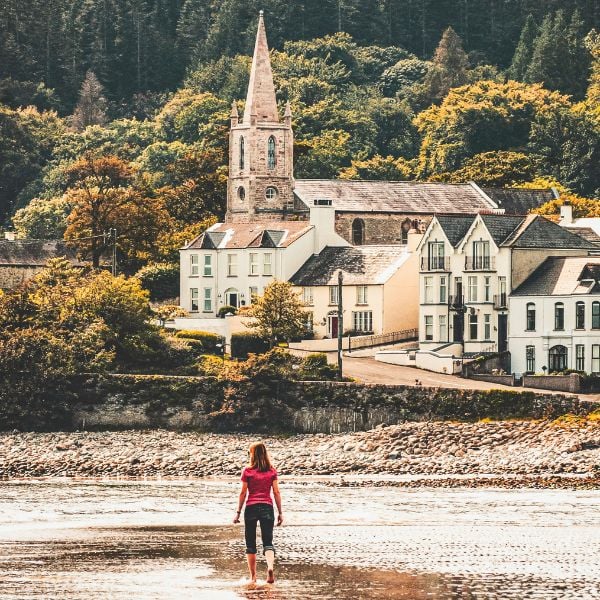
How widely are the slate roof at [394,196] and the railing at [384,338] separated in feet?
61.2

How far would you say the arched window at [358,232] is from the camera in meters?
113

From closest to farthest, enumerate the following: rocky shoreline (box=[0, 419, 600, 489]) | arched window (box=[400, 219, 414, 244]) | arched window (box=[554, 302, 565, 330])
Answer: rocky shoreline (box=[0, 419, 600, 489]), arched window (box=[554, 302, 565, 330]), arched window (box=[400, 219, 414, 244])

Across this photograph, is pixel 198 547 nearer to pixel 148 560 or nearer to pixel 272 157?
pixel 148 560

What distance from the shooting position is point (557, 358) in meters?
83.7

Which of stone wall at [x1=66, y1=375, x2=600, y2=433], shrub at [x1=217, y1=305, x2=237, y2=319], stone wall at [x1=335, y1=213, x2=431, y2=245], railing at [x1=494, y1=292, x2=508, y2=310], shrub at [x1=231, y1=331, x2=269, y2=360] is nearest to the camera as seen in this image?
stone wall at [x1=66, y1=375, x2=600, y2=433]

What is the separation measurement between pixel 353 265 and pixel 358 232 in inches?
596

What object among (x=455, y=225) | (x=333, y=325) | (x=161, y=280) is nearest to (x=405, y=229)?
(x=161, y=280)

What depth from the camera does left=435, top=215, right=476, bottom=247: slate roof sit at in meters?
92.1

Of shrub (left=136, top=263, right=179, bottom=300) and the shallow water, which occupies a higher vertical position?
shrub (left=136, top=263, right=179, bottom=300)

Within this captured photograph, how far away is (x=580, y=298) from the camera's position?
273 ft

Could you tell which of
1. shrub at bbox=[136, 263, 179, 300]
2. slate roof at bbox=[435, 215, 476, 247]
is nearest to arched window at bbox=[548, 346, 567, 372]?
slate roof at bbox=[435, 215, 476, 247]

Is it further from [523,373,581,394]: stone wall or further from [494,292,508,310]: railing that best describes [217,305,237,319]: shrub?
[523,373,581,394]: stone wall

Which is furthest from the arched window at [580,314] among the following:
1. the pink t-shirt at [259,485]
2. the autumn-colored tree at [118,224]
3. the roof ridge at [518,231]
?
the pink t-shirt at [259,485]

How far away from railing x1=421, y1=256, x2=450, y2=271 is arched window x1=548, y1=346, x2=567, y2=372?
936cm
